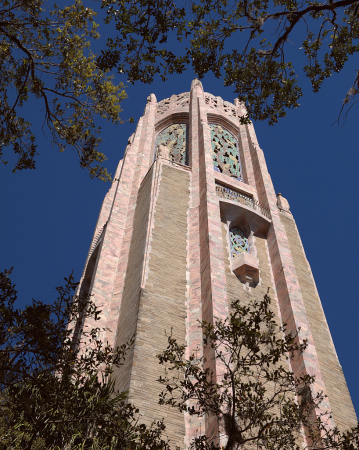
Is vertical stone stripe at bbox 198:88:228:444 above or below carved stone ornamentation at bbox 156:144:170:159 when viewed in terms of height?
below

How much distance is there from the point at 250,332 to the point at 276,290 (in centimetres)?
888

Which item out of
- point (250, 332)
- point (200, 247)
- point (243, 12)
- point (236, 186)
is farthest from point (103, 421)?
point (236, 186)

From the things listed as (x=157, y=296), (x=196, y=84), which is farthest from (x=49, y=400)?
(x=196, y=84)

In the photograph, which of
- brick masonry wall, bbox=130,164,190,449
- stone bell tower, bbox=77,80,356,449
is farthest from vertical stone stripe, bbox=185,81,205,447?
brick masonry wall, bbox=130,164,190,449

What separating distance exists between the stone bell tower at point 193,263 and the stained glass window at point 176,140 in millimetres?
184

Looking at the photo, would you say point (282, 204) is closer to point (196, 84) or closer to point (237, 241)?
point (237, 241)

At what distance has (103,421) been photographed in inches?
274

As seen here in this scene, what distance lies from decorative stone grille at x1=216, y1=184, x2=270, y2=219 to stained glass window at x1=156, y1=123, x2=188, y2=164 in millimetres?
3549

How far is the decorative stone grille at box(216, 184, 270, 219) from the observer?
18406mm

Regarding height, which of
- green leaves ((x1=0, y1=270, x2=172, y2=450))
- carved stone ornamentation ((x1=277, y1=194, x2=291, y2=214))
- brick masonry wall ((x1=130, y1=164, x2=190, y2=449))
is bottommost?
green leaves ((x1=0, y1=270, x2=172, y2=450))

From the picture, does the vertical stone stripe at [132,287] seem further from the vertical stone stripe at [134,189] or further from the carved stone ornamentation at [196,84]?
the carved stone ornamentation at [196,84]

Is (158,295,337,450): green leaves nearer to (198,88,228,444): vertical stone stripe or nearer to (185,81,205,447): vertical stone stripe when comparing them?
(185,81,205,447): vertical stone stripe

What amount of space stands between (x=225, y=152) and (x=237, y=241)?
7.07 metres

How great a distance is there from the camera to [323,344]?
14.9m
